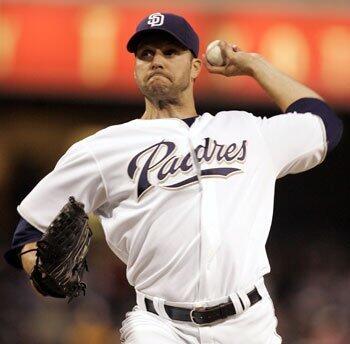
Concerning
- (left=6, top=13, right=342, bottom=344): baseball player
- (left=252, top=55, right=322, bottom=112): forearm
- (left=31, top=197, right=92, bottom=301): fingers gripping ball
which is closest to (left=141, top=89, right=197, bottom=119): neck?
(left=6, top=13, right=342, bottom=344): baseball player

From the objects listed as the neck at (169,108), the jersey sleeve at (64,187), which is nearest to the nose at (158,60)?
the neck at (169,108)

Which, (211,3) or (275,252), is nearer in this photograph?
(211,3)

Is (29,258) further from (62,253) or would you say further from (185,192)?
(185,192)

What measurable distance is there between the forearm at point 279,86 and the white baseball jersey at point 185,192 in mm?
98

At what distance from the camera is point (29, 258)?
2949 mm

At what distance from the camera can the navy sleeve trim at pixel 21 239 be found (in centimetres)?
302

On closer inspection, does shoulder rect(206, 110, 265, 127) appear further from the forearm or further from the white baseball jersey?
the forearm

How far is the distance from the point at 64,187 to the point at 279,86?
0.80 m

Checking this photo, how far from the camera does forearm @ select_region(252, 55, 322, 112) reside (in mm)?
3283

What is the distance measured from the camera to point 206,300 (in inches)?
117

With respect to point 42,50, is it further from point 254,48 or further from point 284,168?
point 284,168

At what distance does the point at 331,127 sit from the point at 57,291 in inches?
41.5

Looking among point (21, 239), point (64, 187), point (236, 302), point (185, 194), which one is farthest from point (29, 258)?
point (236, 302)

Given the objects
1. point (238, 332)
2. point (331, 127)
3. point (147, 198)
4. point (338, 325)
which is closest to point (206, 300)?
point (238, 332)
